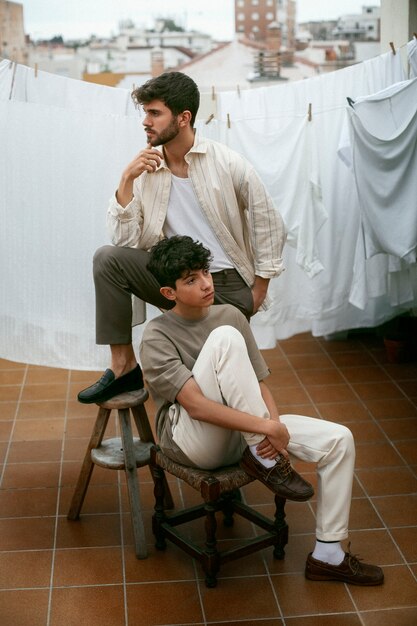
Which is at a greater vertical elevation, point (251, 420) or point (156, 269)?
point (156, 269)

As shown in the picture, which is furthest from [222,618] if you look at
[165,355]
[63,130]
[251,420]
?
[63,130]

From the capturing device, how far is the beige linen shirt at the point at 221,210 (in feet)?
10.3

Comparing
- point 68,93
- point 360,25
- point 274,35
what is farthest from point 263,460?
point 360,25

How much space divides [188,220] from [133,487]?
0.99 meters

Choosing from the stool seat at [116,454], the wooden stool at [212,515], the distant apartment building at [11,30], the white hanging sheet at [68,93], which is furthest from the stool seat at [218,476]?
the distant apartment building at [11,30]

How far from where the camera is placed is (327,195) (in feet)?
15.1

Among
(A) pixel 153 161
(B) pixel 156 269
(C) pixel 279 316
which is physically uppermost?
(A) pixel 153 161

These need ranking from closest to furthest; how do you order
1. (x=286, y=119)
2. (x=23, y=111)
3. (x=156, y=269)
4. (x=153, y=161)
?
(x=156, y=269) → (x=153, y=161) → (x=23, y=111) → (x=286, y=119)

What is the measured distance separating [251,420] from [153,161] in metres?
1.01

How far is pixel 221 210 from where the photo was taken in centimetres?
320

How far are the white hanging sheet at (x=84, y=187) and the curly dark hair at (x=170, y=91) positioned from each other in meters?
1.05

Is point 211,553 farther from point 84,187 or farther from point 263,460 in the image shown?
point 84,187

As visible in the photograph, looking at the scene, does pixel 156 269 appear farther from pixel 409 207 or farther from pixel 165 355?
pixel 409 207

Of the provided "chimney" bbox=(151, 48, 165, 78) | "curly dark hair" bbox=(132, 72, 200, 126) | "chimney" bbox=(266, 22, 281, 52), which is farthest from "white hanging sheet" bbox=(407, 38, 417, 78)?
"chimney" bbox=(266, 22, 281, 52)
